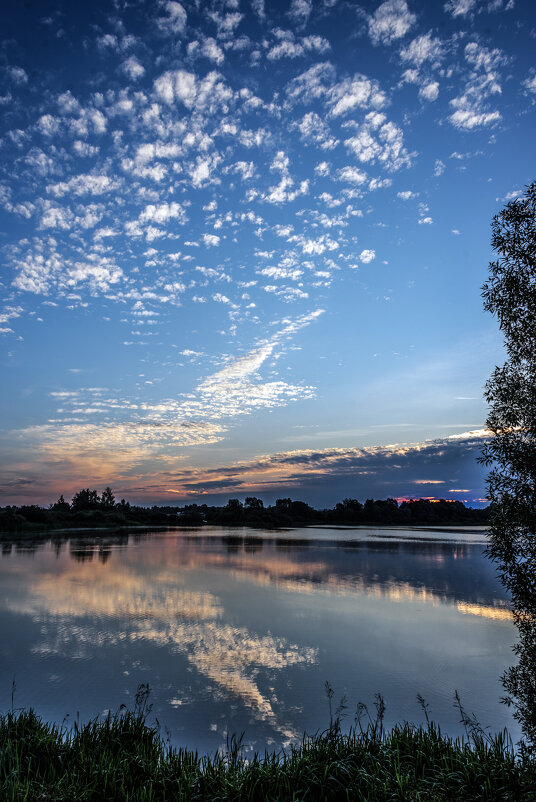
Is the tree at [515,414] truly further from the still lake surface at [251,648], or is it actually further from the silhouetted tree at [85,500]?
the silhouetted tree at [85,500]

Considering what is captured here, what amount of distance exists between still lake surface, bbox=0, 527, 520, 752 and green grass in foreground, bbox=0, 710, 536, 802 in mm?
1483

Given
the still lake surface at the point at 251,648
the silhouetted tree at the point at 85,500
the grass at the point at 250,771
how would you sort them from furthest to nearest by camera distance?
the silhouetted tree at the point at 85,500 → the still lake surface at the point at 251,648 → the grass at the point at 250,771

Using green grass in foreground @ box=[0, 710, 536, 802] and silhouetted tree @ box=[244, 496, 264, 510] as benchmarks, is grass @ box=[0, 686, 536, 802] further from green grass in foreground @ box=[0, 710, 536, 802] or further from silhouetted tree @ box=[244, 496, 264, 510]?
silhouetted tree @ box=[244, 496, 264, 510]

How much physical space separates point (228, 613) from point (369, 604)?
6775 millimetres

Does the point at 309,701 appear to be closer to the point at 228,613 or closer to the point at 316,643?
the point at 316,643

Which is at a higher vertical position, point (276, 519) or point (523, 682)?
point (523, 682)

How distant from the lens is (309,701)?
9766 mm

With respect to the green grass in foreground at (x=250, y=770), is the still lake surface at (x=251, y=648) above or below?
below

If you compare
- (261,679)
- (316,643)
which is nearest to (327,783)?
(261,679)

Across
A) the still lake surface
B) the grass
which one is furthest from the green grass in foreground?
the still lake surface

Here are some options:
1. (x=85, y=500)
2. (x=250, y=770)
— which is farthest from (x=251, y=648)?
(x=85, y=500)

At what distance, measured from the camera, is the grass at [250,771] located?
18.5 ft

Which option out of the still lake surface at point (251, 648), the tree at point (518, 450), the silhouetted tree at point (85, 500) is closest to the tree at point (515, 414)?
the tree at point (518, 450)

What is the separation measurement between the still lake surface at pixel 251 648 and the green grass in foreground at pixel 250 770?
1.48m
